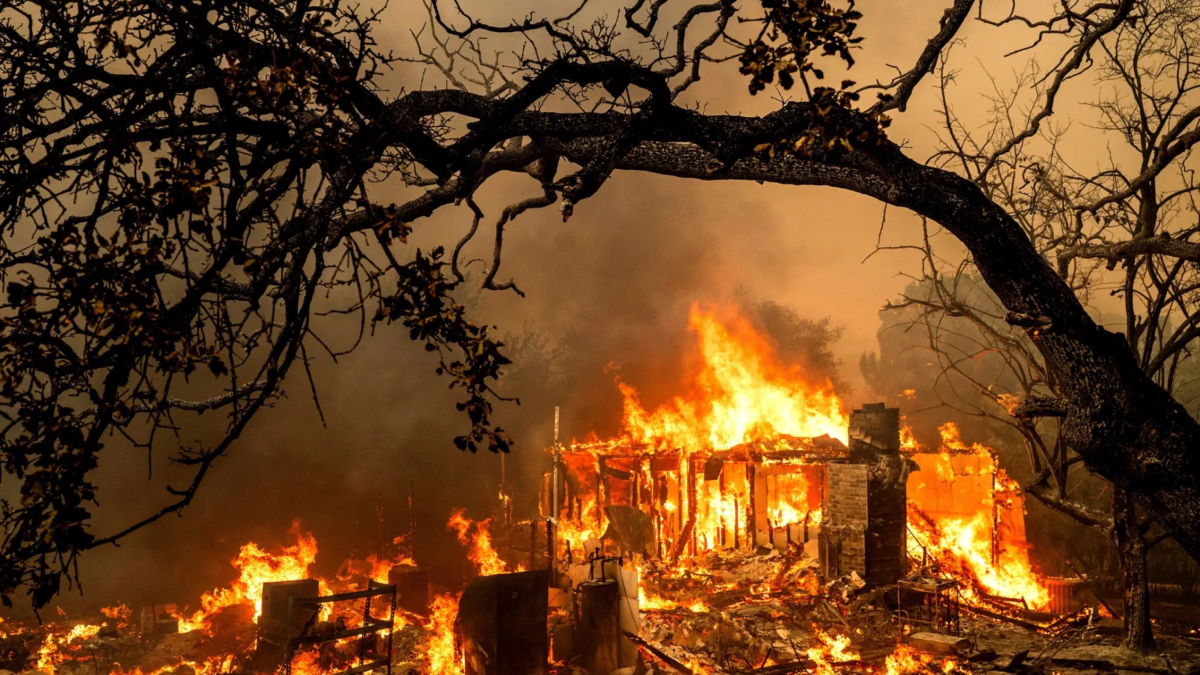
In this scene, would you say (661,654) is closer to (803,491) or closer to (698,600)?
(698,600)

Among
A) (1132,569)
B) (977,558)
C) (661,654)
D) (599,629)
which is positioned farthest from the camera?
(977,558)

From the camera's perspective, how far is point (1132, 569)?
1209 centimetres

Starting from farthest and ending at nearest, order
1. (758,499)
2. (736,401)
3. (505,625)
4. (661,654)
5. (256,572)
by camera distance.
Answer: (736,401) → (758,499) → (256,572) → (661,654) → (505,625)

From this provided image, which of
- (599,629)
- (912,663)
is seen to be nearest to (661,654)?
(599,629)

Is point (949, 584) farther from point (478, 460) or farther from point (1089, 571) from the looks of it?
point (478, 460)

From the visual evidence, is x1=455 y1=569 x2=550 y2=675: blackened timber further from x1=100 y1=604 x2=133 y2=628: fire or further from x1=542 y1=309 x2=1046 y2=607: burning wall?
x1=100 y1=604 x2=133 y2=628: fire

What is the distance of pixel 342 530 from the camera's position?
1152 inches

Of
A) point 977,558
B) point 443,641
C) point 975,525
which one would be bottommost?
point 443,641

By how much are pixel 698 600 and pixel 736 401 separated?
21553 mm

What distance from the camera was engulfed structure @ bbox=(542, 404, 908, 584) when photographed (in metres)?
18.2

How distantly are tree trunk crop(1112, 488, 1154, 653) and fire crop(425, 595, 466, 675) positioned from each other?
11.3 m

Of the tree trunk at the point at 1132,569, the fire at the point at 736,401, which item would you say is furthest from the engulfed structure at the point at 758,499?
the tree trunk at the point at 1132,569

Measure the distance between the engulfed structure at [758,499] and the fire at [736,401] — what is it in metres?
3.65

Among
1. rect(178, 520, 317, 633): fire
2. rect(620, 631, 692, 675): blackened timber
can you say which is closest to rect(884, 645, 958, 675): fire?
rect(620, 631, 692, 675): blackened timber
